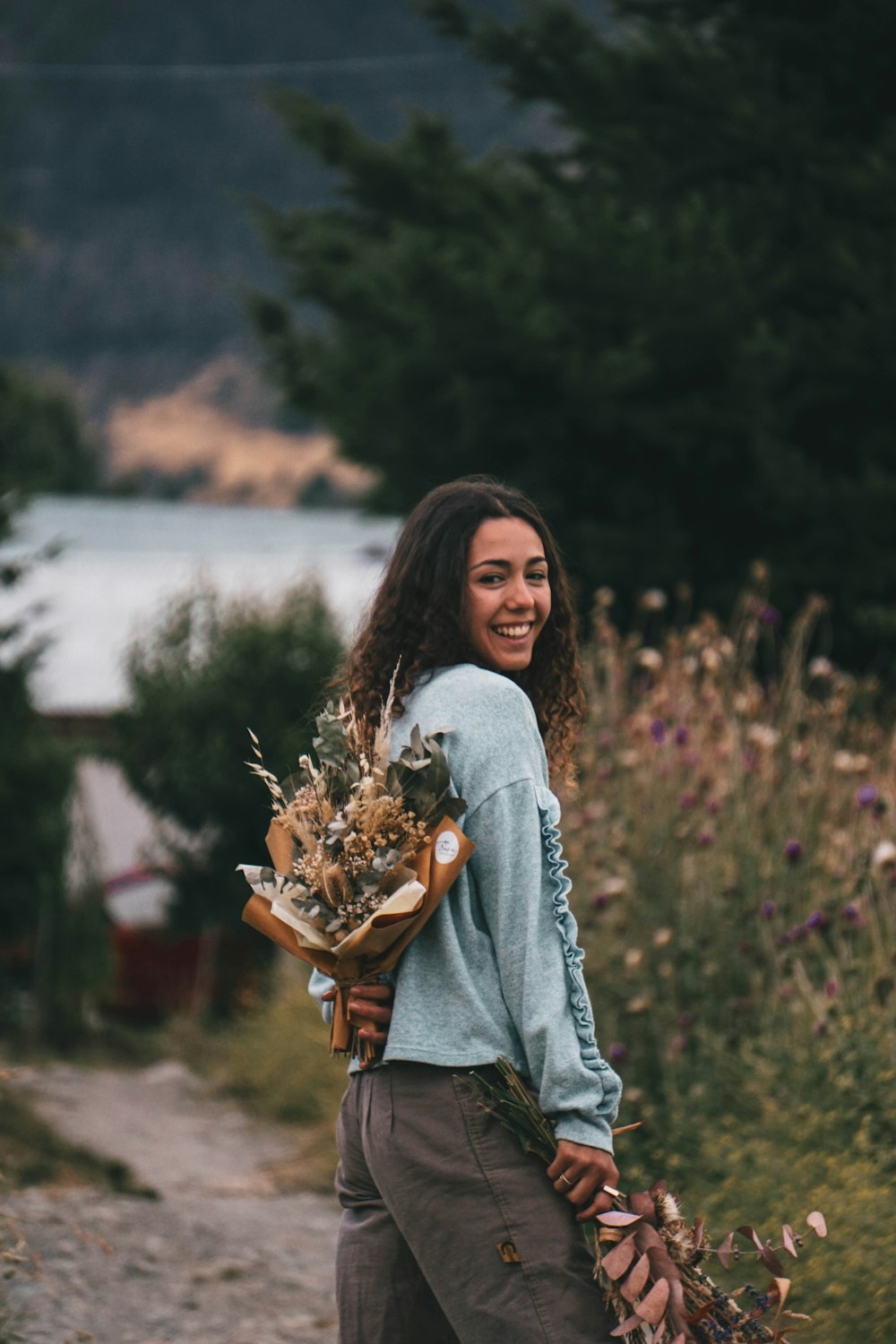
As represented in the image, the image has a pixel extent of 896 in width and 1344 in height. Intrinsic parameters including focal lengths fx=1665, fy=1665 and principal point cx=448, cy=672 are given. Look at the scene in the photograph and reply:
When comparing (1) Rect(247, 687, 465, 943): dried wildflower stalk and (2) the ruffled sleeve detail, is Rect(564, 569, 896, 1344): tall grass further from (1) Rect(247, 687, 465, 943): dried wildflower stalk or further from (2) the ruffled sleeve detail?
(1) Rect(247, 687, 465, 943): dried wildflower stalk

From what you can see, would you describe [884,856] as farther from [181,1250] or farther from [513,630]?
[181,1250]

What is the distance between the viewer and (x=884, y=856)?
4805 millimetres

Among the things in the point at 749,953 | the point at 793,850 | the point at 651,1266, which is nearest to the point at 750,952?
the point at 749,953

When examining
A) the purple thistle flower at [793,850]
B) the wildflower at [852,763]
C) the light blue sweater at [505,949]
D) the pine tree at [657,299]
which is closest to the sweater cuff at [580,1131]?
the light blue sweater at [505,949]

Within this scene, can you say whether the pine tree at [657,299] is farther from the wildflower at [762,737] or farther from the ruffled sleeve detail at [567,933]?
the ruffled sleeve detail at [567,933]

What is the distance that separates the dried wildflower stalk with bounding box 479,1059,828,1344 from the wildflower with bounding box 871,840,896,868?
88.0 inches

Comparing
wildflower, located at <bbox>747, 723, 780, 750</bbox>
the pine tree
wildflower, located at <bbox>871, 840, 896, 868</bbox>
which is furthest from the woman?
the pine tree

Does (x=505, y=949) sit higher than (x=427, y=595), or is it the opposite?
Result: (x=427, y=595)

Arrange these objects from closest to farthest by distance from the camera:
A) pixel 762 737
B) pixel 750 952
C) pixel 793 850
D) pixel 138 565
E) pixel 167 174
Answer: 1. pixel 793 850
2. pixel 750 952
3. pixel 762 737
4. pixel 138 565
5. pixel 167 174

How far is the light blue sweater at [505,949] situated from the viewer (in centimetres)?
A: 254

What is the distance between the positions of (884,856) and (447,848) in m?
2.60

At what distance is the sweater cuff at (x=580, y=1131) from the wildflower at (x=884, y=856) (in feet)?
8.14

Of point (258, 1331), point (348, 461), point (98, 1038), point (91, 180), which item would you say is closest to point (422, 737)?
point (258, 1331)

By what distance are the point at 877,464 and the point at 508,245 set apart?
2.45 metres
